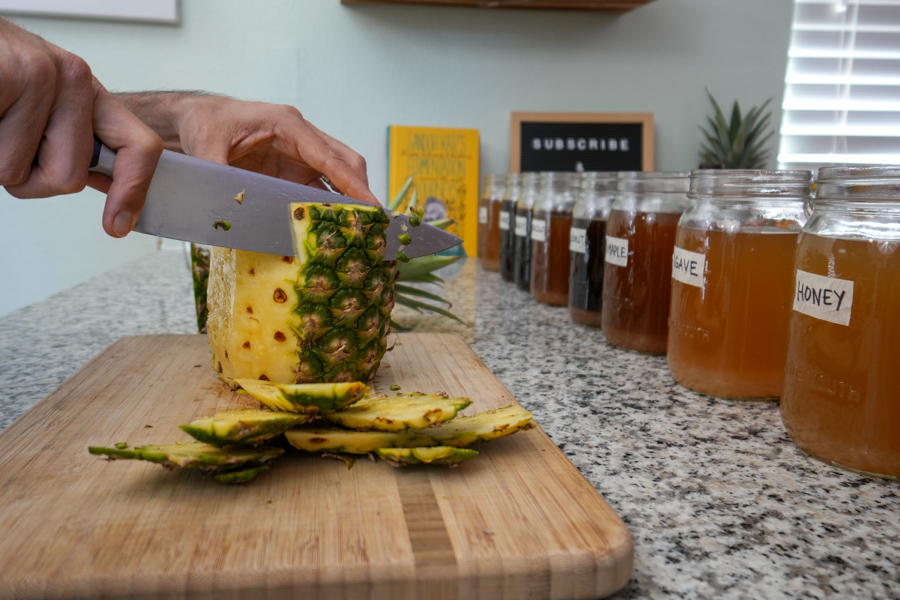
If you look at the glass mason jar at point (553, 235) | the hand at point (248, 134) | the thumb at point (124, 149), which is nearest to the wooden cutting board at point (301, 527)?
the thumb at point (124, 149)

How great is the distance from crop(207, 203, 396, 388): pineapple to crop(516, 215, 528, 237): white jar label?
2.93ft

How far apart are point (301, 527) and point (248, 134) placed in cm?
83

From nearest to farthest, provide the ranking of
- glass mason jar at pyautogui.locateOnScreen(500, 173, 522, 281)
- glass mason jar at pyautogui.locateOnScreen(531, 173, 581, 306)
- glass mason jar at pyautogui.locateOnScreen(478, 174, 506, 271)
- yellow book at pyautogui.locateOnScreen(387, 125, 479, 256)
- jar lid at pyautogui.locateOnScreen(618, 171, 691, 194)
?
1. jar lid at pyautogui.locateOnScreen(618, 171, 691, 194)
2. glass mason jar at pyautogui.locateOnScreen(531, 173, 581, 306)
3. glass mason jar at pyautogui.locateOnScreen(500, 173, 522, 281)
4. glass mason jar at pyautogui.locateOnScreen(478, 174, 506, 271)
5. yellow book at pyautogui.locateOnScreen(387, 125, 479, 256)

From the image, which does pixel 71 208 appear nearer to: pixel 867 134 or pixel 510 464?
pixel 510 464

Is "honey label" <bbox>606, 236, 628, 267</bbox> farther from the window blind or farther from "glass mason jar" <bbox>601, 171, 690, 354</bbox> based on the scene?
the window blind

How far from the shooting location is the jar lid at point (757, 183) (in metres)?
0.79

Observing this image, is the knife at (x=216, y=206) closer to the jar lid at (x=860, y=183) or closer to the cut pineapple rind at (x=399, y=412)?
the cut pineapple rind at (x=399, y=412)

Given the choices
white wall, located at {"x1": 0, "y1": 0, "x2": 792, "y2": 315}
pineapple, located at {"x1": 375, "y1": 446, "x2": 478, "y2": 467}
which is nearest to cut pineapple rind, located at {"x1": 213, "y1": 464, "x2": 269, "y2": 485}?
pineapple, located at {"x1": 375, "y1": 446, "x2": 478, "y2": 467}

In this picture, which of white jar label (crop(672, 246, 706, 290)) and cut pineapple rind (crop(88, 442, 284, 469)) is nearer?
cut pineapple rind (crop(88, 442, 284, 469))

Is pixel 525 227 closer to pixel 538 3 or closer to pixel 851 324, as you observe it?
pixel 538 3

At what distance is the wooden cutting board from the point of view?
0.45 meters

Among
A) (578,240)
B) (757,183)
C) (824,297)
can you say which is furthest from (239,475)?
(578,240)

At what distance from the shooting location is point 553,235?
4.84ft

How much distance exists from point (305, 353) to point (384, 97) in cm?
174
